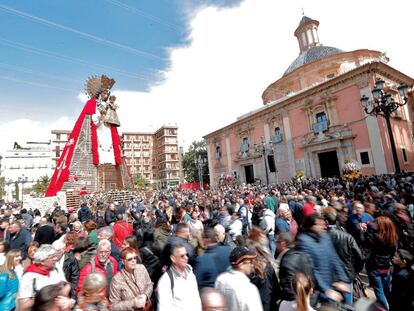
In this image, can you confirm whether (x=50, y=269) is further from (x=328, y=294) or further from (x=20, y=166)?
(x=20, y=166)

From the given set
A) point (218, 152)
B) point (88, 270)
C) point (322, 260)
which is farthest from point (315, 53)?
point (88, 270)

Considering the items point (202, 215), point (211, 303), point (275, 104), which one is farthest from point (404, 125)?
point (211, 303)

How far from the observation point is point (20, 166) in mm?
69188

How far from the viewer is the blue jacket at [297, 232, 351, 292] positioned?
117 inches

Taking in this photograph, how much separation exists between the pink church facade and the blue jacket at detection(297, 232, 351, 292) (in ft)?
62.6

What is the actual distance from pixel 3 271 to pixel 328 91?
2472 cm

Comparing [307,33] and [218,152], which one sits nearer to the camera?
[307,33]

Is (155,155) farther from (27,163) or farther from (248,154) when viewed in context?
(248,154)

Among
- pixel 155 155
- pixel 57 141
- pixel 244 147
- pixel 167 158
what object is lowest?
pixel 244 147

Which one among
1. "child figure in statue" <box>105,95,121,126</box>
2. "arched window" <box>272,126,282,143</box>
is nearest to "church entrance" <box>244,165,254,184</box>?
"arched window" <box>272,126,282,143</box>

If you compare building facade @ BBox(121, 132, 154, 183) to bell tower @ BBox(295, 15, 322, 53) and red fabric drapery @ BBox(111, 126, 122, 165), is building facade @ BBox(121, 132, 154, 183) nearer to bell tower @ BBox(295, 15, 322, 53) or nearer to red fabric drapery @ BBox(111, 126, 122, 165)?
red fabric drapery @ BBox(111, 126, 122, 165)

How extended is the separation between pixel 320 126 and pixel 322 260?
22.2 metres

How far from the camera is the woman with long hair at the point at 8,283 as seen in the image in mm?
2881

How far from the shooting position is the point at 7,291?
9.65ft
